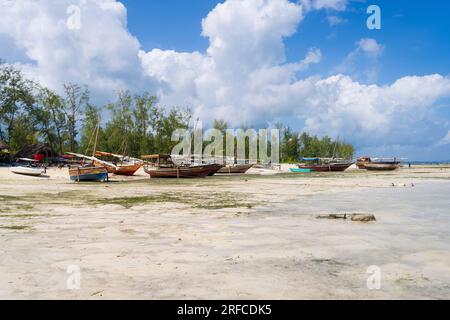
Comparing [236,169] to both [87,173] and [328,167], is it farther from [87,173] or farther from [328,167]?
[87,173]

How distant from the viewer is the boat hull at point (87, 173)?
112 ft

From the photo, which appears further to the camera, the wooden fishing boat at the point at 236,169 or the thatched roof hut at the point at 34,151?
the wooden fishing boat at the point at 236,169

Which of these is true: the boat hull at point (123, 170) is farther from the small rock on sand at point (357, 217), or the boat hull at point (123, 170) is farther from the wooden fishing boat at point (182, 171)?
the small rock on sand at point (357, 217)

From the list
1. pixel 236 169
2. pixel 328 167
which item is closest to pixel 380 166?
pixel 328 167

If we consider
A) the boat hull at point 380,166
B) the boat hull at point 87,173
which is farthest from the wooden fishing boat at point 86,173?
the boat hull at point 380,166

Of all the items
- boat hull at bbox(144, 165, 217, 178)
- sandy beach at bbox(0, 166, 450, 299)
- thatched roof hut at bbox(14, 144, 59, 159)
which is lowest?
sandy beach at bbox(0, 166, 450, 299)

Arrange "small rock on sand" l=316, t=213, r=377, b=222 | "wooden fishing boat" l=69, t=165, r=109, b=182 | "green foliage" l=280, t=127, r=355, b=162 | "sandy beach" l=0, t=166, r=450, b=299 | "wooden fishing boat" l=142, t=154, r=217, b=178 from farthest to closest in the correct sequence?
"green foliage" l=280, t=127, r=355, b=162
"wooden fishing boat" l=142, t=154, r=217, b=178
"wooden fishing boat" l=69, t=165, r=109, b=182
"small rock on sand" l=316, t=213, r=377, b=222
"sandy beach" l=0, t=166, r=450, b=299

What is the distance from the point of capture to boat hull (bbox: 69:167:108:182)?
34000mm

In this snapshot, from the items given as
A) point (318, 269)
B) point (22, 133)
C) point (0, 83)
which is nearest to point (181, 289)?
point (318, 269)

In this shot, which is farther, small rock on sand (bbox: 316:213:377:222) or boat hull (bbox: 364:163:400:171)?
boat hull (bbox: 364:163:400:171)

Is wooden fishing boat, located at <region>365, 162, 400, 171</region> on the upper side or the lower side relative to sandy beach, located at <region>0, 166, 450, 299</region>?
upper

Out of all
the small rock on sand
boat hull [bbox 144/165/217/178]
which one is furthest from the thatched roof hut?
the small rock on sand

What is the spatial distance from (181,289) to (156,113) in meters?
72.1

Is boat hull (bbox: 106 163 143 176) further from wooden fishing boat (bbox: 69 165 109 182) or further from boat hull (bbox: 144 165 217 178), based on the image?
wooden fishing boat (bbox: 69 165 109 182)
